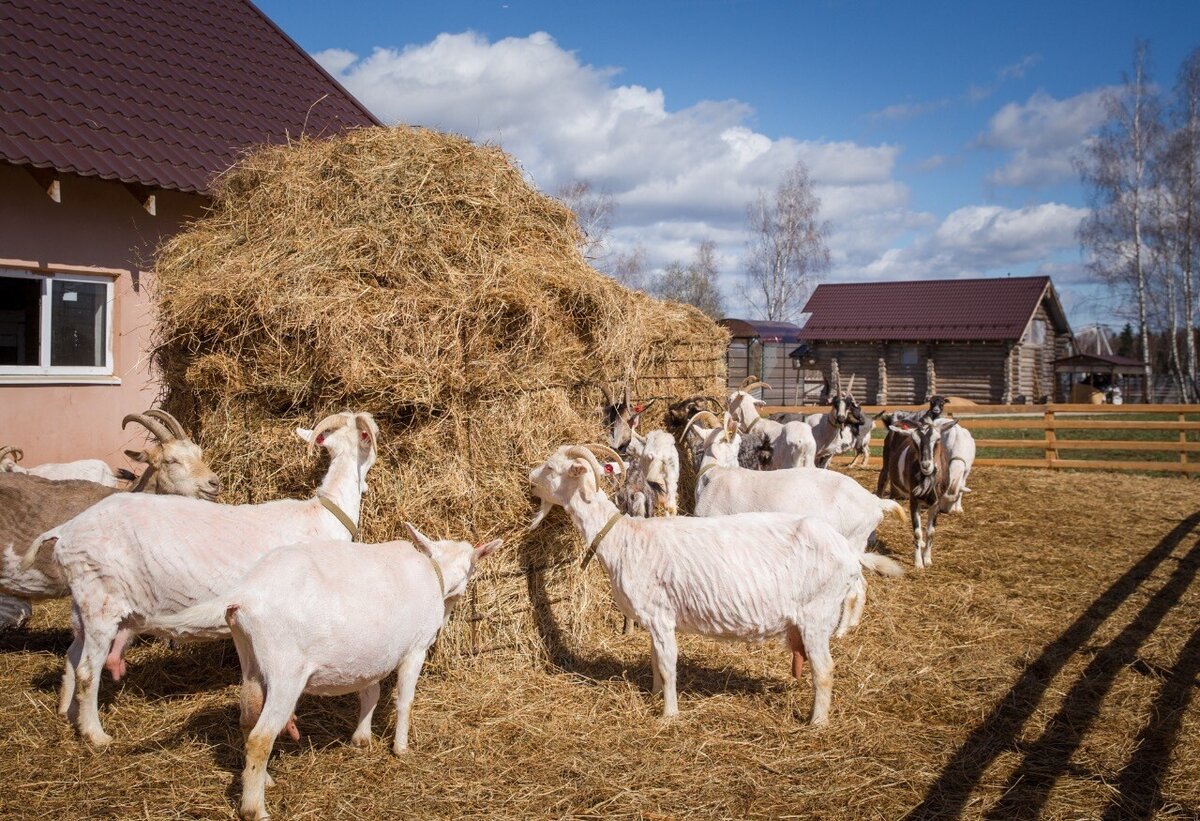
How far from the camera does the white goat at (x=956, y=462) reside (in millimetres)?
10535

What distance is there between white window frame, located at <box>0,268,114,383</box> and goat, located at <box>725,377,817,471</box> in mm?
7348

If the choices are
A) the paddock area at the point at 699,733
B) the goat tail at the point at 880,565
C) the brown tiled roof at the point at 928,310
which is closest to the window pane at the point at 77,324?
the paddock area at the point at 699,733

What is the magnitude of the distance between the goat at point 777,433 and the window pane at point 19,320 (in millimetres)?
7862

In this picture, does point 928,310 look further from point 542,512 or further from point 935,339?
point 542,512

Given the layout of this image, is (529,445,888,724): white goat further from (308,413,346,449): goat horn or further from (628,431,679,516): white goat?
(628,431,679,516): white goat

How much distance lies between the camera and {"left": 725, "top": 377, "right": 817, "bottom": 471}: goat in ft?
35.4

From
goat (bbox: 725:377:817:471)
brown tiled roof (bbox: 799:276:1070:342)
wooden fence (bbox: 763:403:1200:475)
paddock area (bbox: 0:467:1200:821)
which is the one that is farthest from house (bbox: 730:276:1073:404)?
paddock area (bbox: 0:467:1200:821)

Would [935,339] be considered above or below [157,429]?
above

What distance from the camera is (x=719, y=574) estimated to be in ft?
18.0

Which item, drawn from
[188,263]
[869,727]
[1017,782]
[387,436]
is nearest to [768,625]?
[869,727]

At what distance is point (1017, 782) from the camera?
Result: 4.55 metres

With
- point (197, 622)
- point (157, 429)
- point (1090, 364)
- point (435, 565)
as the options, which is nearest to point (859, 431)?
point (435, 565)

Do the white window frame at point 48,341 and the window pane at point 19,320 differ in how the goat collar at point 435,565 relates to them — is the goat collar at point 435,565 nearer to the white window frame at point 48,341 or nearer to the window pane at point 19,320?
the white window frame at point 48,341

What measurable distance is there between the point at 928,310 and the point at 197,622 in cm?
4142
